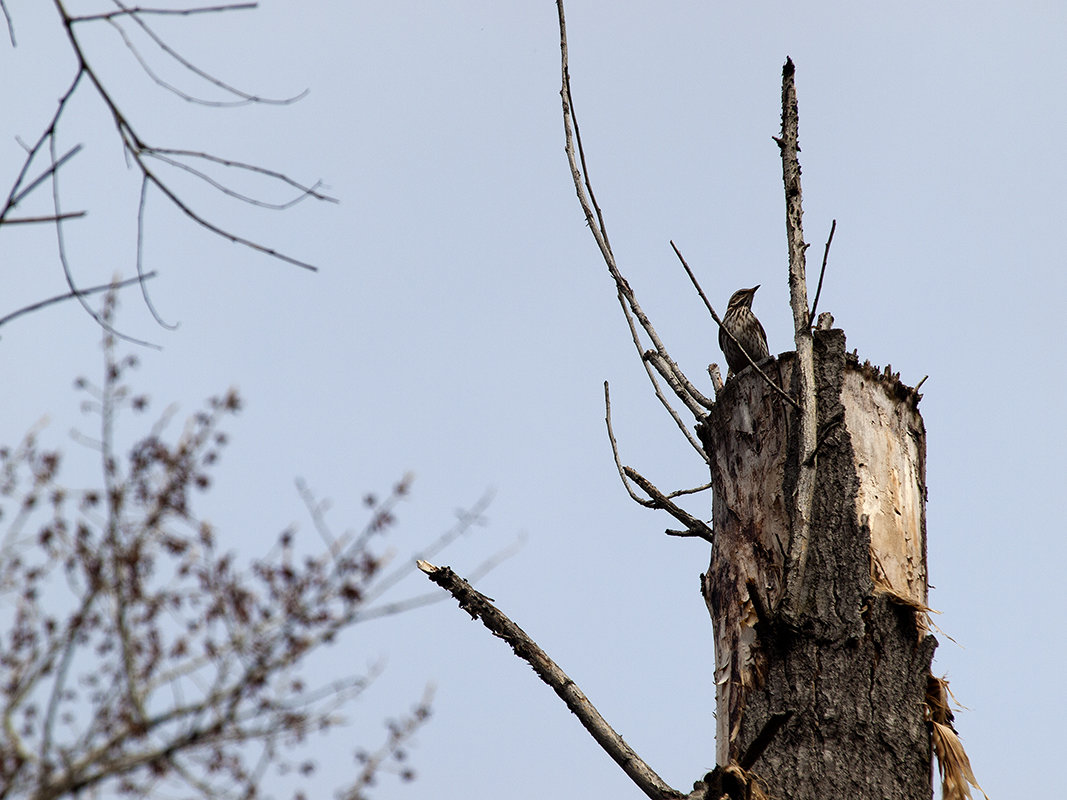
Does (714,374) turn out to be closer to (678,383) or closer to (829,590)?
(678,383)

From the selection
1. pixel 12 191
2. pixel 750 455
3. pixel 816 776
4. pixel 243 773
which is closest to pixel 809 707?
pixel 816 776

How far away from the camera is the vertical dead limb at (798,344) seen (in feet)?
8.95

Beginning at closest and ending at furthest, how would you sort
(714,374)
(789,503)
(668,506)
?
1. (789,503)
2. (668,506)
3. (714,374)

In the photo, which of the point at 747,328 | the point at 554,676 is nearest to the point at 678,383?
the point at 554,676

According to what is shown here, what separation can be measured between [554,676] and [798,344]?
127 centimetres

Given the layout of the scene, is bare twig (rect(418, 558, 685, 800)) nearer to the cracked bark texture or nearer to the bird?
the cracked bark texture

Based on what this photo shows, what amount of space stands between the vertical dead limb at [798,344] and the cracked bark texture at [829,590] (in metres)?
0.04

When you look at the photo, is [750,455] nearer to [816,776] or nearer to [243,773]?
[816,776]

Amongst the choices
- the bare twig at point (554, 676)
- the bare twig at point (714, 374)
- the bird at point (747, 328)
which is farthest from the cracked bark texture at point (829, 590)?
the bird at point (747, 328)

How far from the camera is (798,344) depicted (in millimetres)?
2943

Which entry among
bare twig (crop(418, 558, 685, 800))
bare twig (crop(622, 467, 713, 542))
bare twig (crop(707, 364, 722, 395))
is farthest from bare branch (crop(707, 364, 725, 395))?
bare twig (crop(418, 558, 685, 800))

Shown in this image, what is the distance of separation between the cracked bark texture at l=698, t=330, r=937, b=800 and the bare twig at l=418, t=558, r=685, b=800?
11.2 inches

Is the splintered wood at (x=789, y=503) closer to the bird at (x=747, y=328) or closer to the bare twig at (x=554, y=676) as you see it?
the bare twig at (x=554, y=676)

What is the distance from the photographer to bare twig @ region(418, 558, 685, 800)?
2.55 m
